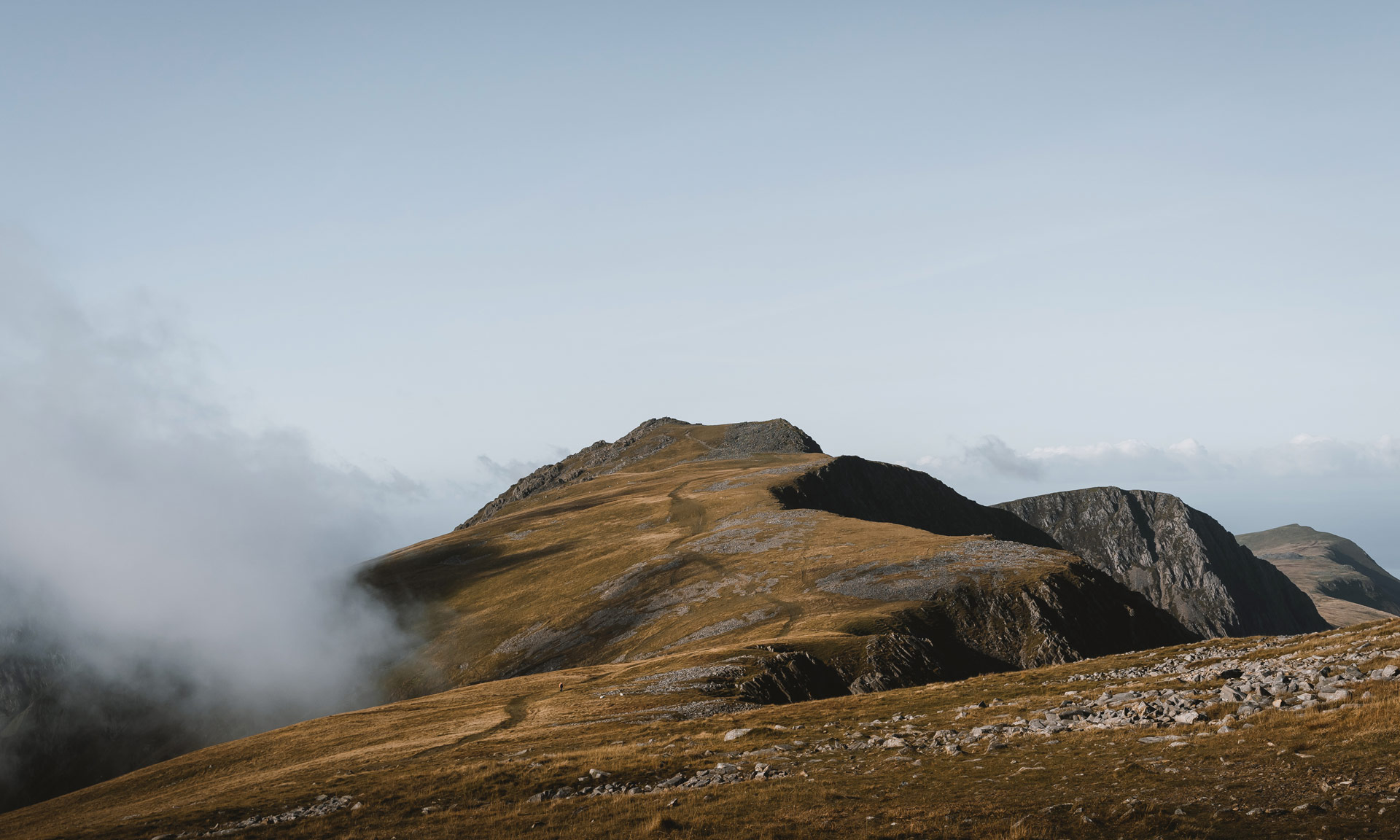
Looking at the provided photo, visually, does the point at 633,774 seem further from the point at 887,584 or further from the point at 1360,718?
the point at 887,584

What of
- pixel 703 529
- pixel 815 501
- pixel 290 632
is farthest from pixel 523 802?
pixel 290 632

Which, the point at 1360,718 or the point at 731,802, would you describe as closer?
the point at 1360,718

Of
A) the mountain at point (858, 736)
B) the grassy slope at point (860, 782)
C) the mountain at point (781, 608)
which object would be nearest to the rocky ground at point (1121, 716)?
the mountain at point (858, 736)

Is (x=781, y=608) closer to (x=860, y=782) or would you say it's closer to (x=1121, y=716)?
(x=1121, y=716)

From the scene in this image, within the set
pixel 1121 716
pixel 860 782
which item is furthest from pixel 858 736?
pixel 1121 716

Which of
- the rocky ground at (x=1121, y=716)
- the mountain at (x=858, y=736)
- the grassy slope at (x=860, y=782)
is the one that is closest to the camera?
the grassy slope at (x=860, y=782)

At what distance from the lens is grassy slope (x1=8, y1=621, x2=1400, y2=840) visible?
2217 cm

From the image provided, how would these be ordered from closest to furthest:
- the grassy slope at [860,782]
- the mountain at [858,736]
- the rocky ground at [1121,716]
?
the grassy slope at [860,782], the mountain at [858,736], the rocky ground at [1121,716]

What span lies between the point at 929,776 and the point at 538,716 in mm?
44049

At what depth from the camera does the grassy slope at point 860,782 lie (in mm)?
22172

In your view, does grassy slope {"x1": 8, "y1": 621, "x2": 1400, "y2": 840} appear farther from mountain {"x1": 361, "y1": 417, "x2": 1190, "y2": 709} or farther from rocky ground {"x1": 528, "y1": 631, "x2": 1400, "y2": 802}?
mountain {"x1": 361, "y1": 417, "x2": 1190, "y2": 709}

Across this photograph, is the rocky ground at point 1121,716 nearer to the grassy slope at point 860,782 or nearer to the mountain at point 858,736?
the mountain at point 858,736

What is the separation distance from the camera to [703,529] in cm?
16750

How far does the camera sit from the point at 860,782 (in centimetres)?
3084
